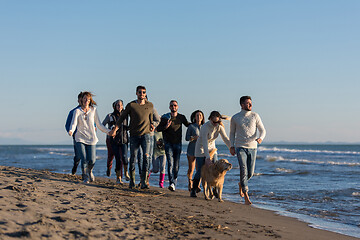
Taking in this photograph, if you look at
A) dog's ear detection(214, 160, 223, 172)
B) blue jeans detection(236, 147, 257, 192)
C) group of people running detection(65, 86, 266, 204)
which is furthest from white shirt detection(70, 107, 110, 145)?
blue jeans detection(236, 147, 257, 192)

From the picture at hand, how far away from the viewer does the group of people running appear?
734cm

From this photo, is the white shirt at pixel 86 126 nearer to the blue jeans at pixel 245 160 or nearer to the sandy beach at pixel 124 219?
the sandy beach at pixel 124 219

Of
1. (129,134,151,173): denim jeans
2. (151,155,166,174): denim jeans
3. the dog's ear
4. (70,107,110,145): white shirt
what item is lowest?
(151,155,166,174): denim jeans

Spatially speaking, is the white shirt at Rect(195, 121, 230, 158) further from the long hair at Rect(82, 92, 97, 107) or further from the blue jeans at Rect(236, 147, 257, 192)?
the long hair at Rect(82, 92, 97, 107)

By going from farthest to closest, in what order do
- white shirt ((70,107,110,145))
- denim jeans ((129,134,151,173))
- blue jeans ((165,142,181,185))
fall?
blue jeans ((165,142,181,185)) → white shirt ((70,107,110,145)) → denim jeans ((129,134,151,173))

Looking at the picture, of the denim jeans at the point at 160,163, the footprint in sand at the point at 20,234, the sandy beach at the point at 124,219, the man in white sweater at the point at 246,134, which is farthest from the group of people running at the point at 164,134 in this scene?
the footprint in sand at the point at 20,234

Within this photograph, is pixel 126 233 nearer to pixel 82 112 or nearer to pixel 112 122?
pixel 82 112

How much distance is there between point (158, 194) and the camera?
7.71 meters

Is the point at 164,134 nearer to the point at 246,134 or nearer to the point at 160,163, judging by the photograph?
the point at 160,163

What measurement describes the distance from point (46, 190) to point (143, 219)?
6.67 feet

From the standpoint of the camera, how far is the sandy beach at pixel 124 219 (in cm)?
405

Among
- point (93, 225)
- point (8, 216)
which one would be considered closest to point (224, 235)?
point (93, 225)

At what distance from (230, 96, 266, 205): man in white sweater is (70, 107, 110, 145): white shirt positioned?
2.72 meters

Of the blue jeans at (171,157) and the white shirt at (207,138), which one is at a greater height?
the white shirt at (207,138)
